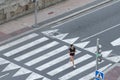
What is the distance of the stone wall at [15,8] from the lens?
44000mm

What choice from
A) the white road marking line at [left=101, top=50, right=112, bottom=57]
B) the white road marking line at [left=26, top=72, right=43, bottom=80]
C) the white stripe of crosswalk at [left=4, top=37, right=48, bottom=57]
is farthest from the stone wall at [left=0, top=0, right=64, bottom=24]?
the white road marking line at [left=101, top=50, right=112, bottom=57]

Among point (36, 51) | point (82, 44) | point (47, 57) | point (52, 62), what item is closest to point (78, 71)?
point (52, 62)

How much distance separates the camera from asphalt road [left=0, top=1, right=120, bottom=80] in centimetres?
3578

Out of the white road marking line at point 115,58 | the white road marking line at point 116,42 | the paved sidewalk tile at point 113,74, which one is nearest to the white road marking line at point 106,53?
the white road marking line at point 115,58

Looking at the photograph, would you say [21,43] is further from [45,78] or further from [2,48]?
[45,78]

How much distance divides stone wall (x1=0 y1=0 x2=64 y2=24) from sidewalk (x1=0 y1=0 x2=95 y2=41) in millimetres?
465

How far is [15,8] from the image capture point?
148 feet

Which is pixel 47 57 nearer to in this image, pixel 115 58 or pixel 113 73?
pixel 115 58

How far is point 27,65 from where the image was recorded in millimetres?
36844

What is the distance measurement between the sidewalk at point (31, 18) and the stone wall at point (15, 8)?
0.47 meters

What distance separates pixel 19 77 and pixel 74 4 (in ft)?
49.3

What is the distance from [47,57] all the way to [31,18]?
8249 millimetres

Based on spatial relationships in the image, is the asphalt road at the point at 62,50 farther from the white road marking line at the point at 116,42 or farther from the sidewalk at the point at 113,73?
the sidewalk at the point at 113,73

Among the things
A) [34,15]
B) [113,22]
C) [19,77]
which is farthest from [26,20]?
[19,77]
